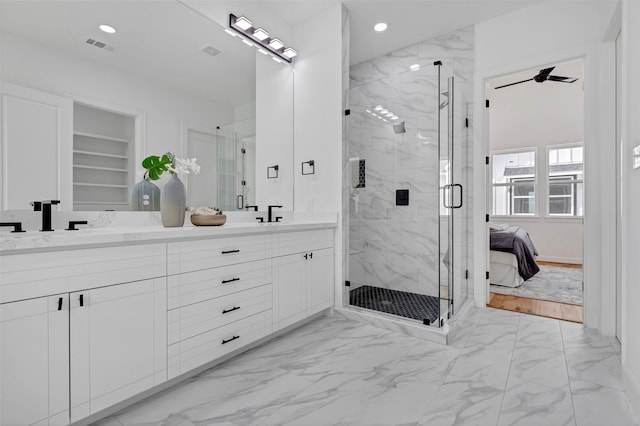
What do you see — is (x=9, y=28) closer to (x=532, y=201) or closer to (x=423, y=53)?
(x=423, y=53)

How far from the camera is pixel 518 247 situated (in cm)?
409

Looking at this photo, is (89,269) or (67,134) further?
(67,134)

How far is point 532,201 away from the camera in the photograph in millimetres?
6145

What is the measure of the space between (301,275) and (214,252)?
35.0 inches

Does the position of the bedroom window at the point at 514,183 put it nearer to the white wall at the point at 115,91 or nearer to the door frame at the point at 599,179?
the door frame at the point at 599,179

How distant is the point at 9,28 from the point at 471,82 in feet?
11.8

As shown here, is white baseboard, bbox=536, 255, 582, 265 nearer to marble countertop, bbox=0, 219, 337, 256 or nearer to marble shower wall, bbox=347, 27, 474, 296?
marble shower wall, bbox=347, 27, 474, 296

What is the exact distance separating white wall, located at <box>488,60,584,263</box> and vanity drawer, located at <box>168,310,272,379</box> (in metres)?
5.82

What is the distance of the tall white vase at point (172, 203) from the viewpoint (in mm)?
1959

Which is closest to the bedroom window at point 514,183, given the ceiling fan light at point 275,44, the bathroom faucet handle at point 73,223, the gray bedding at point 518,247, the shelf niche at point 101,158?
the gray bedding at point 518,247

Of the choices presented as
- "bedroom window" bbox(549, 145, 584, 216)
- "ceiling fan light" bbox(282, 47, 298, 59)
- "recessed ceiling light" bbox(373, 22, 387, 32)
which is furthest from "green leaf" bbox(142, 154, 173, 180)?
"bedroom window" bbox(549, 145, 584, 216)

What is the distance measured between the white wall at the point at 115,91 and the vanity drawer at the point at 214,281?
83cm

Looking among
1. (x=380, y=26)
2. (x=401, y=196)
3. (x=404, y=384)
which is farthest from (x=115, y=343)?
(x=380, y=26)

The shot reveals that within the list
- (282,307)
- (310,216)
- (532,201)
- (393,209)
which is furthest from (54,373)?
(532,201)
